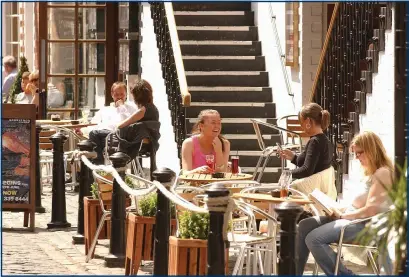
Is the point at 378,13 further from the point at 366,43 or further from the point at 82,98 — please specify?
the point at 82,98

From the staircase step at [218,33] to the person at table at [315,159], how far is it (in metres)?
7.17

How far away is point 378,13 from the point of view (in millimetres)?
11633

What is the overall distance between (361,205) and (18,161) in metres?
4.96

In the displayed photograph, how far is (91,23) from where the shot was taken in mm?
20281

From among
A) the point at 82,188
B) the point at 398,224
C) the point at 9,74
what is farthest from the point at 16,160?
the point at 9,74

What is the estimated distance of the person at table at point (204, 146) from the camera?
11984 mm

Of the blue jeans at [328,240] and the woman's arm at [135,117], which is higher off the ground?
the woman's arm at [135,117]

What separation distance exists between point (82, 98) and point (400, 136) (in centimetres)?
1288

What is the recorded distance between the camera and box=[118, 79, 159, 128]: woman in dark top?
14.6 metres

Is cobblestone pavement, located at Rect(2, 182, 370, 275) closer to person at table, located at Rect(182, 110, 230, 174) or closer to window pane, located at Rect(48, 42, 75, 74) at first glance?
person at table, located at Rect(182, 110, 230, 174)

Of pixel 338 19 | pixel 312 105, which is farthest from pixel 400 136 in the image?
pixel 338 19

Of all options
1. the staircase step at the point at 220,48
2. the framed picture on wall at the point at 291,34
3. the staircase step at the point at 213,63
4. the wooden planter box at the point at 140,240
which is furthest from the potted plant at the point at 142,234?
the staircase step at the point at 220,48

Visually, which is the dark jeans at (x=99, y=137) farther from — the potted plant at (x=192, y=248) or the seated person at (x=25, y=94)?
the potted plant at (x=192, y=248)

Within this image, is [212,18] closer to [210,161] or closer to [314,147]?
[210,161]
